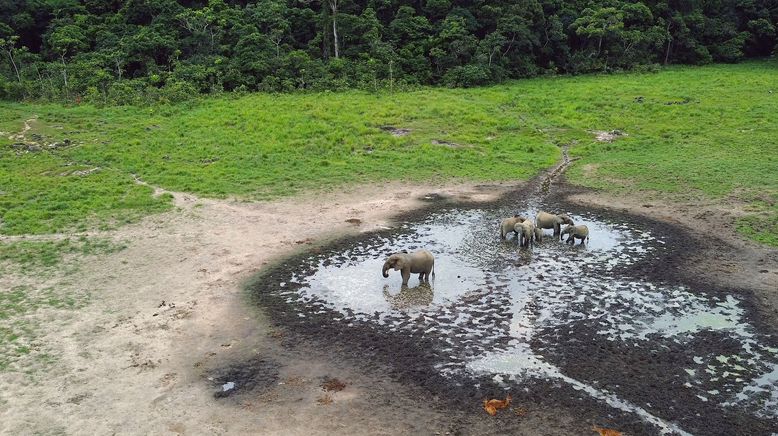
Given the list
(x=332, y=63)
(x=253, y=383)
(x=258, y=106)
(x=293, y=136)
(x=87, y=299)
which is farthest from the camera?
(x=332, y=63)

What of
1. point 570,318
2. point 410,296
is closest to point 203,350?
A: point 410,296

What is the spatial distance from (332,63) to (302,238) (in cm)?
3036

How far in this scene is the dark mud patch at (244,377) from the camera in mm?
12875

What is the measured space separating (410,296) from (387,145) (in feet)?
57.9

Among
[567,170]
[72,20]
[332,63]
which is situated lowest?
[567,170]

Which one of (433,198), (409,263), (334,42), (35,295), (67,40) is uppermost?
(67,40)

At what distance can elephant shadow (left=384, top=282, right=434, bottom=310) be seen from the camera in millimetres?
16625

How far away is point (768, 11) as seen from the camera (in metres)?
61.1

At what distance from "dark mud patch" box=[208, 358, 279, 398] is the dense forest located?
33.3 metres

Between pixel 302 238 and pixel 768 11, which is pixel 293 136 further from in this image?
pixel 768 11

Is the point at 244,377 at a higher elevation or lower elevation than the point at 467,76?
lower

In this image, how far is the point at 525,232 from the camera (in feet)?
66.8

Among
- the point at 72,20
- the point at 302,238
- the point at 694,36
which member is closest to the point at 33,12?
the point at 72,20

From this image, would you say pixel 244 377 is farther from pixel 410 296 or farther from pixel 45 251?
pixel 45 251
